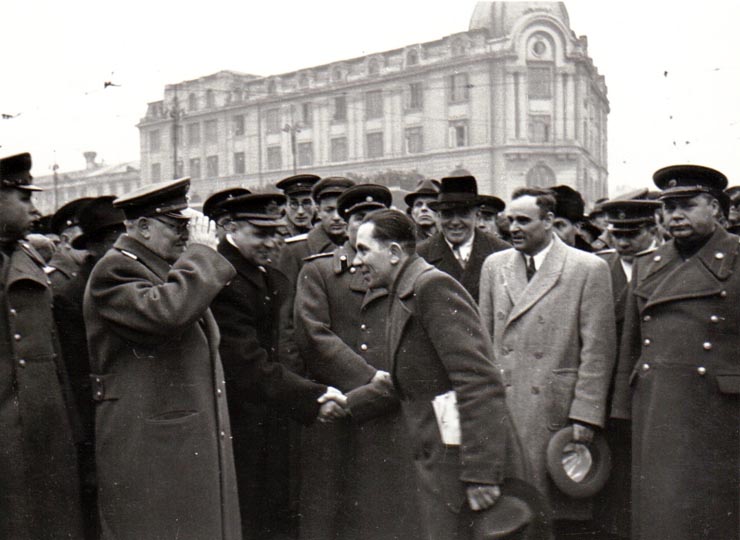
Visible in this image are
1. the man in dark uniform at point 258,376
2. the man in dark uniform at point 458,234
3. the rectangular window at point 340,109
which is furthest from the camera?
the rectangular window at point 340,109

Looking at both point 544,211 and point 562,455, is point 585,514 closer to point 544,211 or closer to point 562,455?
point 562,455

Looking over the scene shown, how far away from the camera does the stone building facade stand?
4628cm

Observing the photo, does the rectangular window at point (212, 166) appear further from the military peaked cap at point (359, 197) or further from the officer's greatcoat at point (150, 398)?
the officer's greatcoat at point (150, 398)

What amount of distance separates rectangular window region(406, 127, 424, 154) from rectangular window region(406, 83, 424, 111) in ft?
4.51

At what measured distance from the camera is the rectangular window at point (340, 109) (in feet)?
174

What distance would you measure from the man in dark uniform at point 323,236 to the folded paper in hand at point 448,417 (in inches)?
111

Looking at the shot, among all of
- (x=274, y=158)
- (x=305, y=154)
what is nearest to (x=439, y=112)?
(x=305, y=154)

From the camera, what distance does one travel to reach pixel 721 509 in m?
4.33

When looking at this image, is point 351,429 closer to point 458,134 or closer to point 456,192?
point 456,192

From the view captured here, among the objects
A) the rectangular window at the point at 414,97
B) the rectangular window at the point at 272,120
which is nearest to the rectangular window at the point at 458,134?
the rectangular window at the point at 414,97

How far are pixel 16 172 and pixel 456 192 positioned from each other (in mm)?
3460

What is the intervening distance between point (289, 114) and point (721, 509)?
5316 cm

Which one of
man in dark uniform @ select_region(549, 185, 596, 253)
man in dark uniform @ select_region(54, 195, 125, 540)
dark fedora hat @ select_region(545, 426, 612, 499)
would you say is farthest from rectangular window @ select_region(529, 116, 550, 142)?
man in dark uniform @ select_region(54, 195, 125, 540)

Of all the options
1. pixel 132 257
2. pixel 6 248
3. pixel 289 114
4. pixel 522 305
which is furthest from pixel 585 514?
pixel 289 114
